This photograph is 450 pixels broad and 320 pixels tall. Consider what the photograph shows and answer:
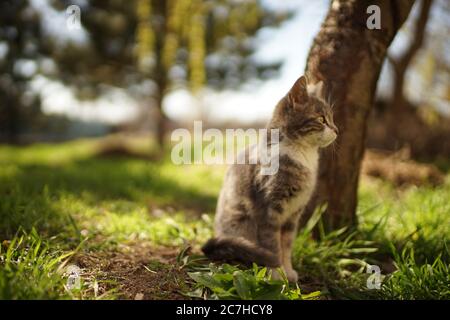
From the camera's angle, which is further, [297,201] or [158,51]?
[158,51]

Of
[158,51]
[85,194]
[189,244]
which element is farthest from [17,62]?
[189,244]

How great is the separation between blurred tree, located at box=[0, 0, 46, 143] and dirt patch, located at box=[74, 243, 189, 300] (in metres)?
11.7

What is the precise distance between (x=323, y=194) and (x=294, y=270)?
717 millimetres

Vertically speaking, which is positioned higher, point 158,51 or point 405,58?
point 158,51

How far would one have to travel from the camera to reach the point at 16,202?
300cm

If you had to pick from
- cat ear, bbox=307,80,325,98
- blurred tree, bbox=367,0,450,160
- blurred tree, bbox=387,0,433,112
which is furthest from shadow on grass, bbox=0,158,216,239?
blurred tree, bbox=387,0,433,112

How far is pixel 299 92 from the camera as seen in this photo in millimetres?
2326

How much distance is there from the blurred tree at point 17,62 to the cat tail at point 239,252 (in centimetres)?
1197

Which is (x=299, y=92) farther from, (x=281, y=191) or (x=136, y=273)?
(x=136, y=273)

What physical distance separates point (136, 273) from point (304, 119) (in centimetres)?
137

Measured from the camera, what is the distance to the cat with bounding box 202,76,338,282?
2.33 meters
